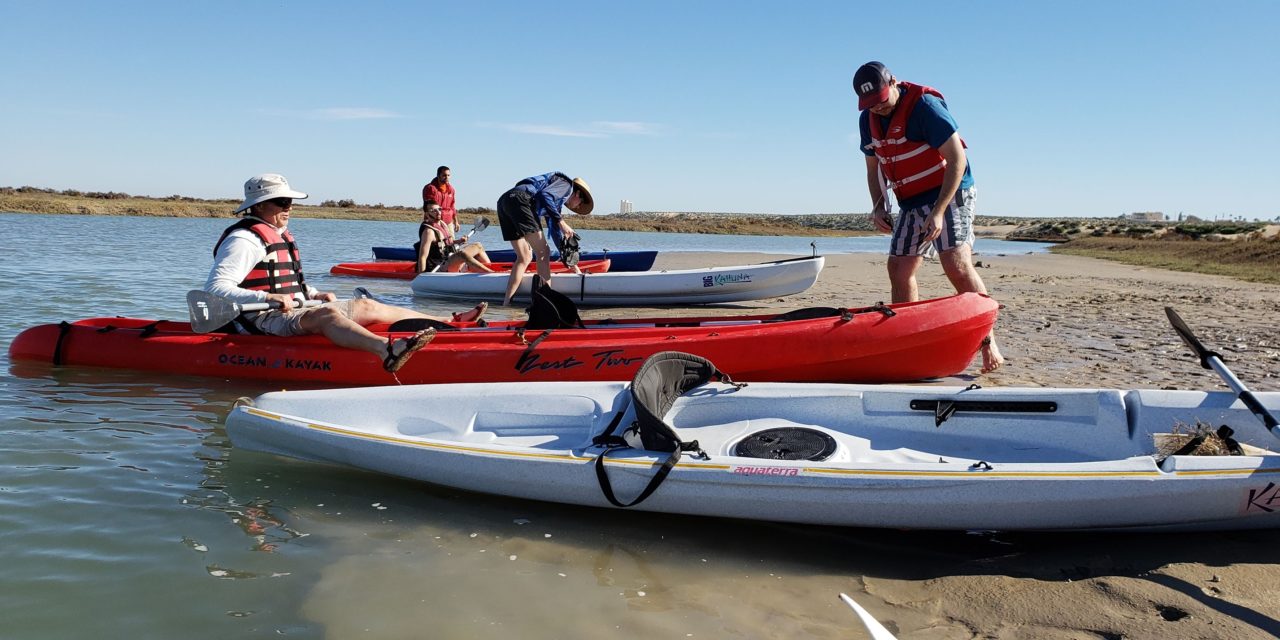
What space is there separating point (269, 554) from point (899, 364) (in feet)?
12.0

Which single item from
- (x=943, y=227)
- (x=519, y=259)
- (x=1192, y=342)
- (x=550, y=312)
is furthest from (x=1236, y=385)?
(x=519, y=259)

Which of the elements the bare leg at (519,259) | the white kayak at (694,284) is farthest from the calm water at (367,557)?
the white kayak at (694,284)

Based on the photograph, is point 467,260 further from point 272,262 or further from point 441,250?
point 272,262

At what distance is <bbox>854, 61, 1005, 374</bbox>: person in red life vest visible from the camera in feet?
17.4

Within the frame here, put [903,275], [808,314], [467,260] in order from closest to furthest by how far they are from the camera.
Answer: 1. [808,314]
2. [903,275]
3. [467,260]

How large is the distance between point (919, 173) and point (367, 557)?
12.9 ft

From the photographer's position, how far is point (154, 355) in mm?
6102

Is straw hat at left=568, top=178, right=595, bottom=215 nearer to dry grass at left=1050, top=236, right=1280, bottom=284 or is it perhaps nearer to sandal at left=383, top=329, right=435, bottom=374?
sandal at left=383, top=329, right=435, bottom=374

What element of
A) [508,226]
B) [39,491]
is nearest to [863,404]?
[39,491]

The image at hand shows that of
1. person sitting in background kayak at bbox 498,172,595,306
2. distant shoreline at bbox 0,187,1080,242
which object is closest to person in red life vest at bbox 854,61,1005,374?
person sitting in background kayak at bbox 498,172,595,306

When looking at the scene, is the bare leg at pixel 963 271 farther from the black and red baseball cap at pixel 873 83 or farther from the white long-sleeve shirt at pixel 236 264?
the white long-sleeve shirt at pixel 236 264

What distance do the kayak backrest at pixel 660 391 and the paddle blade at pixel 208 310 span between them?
3.00 meters

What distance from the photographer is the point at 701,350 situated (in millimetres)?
5398

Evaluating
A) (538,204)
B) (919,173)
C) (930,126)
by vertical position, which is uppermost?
(930,126)
